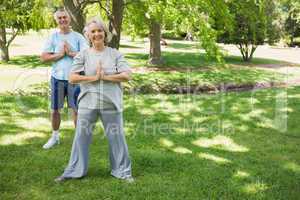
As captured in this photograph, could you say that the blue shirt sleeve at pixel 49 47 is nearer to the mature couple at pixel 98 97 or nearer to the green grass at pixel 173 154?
the mature couple at pixel 98 97

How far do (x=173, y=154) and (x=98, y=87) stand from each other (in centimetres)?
227

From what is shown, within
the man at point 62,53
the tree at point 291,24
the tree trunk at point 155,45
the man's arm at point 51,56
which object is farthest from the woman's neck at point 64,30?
the tree at point 291,24

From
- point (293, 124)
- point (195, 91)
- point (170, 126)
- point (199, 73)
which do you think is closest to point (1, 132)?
point (170, 126)

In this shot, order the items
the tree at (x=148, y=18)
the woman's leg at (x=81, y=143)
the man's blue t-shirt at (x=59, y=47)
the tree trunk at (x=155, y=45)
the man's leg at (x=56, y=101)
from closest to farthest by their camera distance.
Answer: the woman's leg at (x=81, y=143), the man's blue t-shirt at (x=59, y=47), the man's leg at (x=56, y=101), the tree at (x=148, y=18), the tree trunk at (x=155, y=45)

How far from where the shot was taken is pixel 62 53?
6730 mm

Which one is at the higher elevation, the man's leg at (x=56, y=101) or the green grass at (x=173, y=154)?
the man's leg at (x=56, y=101)

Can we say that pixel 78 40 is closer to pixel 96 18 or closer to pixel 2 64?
pixel 96 18

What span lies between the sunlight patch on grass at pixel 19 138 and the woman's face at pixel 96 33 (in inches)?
124

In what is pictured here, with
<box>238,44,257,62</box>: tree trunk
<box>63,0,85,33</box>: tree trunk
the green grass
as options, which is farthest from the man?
<box>238,44,257,62</box>: tree trunk

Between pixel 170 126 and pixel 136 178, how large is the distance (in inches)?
130

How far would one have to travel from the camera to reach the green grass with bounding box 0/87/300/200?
5.57 m

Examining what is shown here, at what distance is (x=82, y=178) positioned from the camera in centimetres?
588

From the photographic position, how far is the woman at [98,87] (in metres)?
5.38

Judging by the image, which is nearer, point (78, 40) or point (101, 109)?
point (101, 109)
